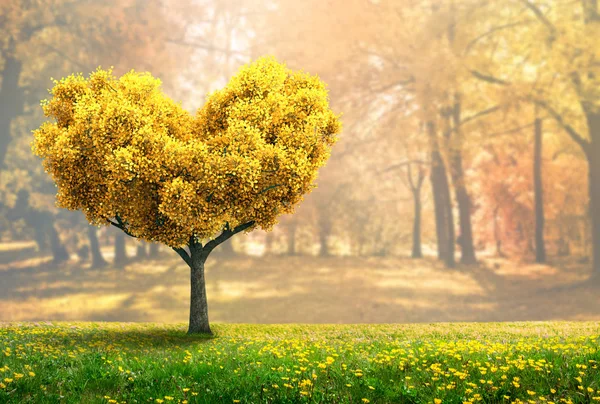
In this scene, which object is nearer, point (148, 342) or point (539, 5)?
point (148, 342)

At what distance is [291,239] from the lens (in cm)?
4009

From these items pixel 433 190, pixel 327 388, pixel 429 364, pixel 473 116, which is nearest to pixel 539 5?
pixel 473 116

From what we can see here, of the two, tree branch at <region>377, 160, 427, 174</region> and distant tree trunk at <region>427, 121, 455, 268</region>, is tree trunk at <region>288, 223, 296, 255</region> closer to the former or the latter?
tree branch at <region>377, 160, 427, 174</region>

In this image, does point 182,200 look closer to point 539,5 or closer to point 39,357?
point 39,357

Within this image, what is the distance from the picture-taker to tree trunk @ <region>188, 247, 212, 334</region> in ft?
67.5

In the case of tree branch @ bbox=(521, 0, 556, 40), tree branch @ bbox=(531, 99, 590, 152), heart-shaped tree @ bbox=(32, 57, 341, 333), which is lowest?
heart-shaped tree @ bbox=(32, 57, 341, 333)

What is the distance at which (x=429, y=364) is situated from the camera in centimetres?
1150

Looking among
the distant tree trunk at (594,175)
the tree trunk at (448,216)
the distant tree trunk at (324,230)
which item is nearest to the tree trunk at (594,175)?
the distant tree trunk at (594,175)

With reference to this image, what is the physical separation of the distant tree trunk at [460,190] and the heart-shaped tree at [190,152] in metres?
17.7

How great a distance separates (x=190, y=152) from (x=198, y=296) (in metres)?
5.90

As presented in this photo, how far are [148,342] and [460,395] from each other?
11822mm

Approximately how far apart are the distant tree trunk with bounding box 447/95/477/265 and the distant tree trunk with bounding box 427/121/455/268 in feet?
2.01

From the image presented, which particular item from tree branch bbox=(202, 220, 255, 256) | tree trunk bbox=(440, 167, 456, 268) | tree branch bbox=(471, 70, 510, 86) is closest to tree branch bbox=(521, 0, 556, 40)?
tree branch bbox=(471, 70, 510, 86)

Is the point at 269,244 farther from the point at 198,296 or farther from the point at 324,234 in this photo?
the point at 198,296
